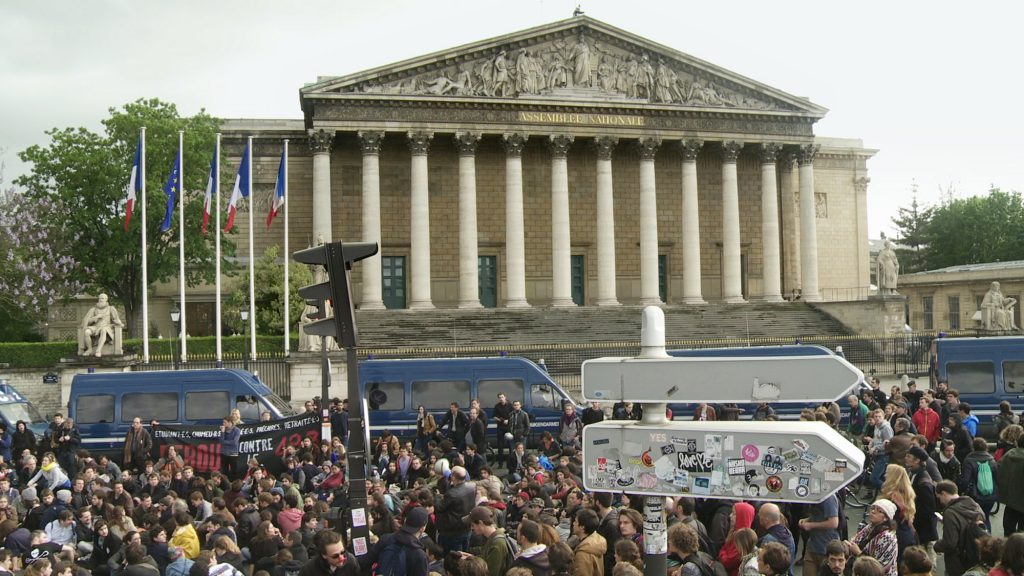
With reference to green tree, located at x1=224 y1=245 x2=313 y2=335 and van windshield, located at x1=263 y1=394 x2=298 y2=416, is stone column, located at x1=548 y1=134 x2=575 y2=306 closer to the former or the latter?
green tree, located at x1=224 y1=245 x2=313 y2=335

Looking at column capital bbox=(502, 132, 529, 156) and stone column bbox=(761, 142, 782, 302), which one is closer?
column capital bbox=(502, 132, 529, 156)

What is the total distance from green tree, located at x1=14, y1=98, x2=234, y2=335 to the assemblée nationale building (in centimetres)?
493

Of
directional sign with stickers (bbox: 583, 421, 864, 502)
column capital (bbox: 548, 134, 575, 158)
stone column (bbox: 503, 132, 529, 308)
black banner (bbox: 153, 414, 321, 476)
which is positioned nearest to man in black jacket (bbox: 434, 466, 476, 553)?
directional sign with stickers (bbox: 583, 421, 864, 502)

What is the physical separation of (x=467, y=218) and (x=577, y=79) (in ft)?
27.3

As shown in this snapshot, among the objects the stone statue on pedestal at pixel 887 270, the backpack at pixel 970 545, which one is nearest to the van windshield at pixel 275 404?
the backpack at pixel 970 545

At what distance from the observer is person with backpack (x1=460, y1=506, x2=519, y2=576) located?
8.66 m

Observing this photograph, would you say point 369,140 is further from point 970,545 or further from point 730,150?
point 970,545

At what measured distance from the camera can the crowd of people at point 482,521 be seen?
793 cm

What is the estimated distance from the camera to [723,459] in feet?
15.2

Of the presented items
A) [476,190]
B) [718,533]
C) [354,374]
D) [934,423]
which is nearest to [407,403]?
[934,423]

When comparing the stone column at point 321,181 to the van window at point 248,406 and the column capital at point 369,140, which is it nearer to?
the column capital at point 369,140

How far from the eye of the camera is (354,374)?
7898 millimetres

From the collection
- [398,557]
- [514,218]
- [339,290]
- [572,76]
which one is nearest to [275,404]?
[398,557]

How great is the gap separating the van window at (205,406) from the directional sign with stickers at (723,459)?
18.8 metres
